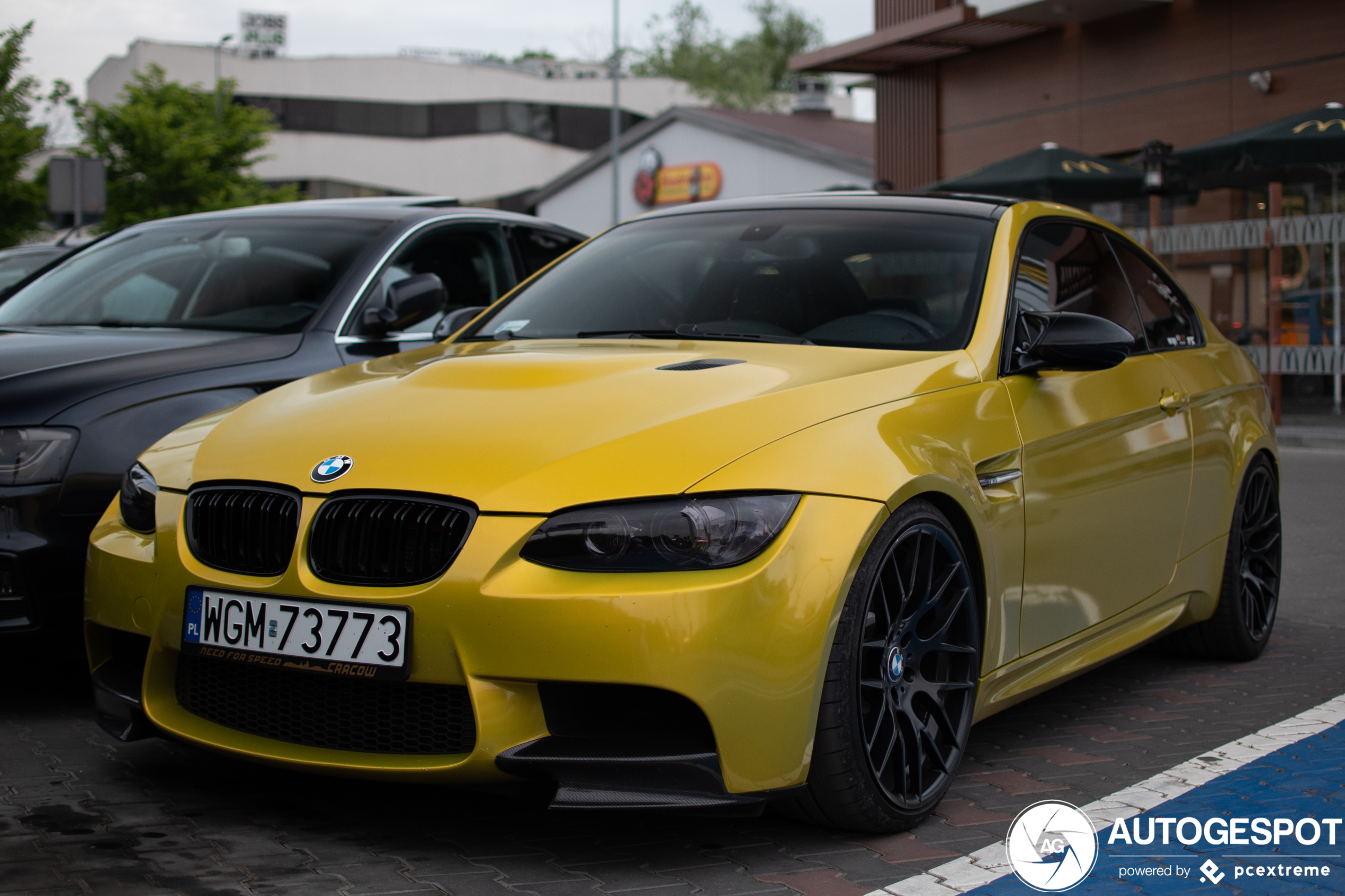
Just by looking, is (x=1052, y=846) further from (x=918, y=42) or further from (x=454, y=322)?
(x=918, y=42)

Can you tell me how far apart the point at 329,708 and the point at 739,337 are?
1.51 meters

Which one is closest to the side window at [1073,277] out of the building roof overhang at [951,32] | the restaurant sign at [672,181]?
the building roof overhang at [951,32]

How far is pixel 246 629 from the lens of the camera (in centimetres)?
296

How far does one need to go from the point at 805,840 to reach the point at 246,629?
127 cm

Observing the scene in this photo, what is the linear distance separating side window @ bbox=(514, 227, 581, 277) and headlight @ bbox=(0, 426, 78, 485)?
269cm

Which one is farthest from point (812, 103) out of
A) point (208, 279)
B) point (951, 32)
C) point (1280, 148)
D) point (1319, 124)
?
point (208, 279)

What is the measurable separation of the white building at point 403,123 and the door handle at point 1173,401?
56208 mm

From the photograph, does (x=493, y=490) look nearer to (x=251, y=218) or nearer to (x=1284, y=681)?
(x=1284, y=681)

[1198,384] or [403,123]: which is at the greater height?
[403,123]

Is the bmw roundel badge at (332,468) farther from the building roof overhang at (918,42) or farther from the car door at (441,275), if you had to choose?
the building roof overhang at (918,42)

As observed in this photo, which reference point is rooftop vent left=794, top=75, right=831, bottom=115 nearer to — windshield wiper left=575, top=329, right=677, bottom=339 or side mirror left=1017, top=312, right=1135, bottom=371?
windshield wiper left=575, top=329, right=677, bottom=339

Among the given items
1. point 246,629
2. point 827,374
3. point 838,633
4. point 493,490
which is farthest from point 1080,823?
point 246,629

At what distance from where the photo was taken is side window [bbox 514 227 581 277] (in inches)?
257

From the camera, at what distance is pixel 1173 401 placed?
4383 millimetres
